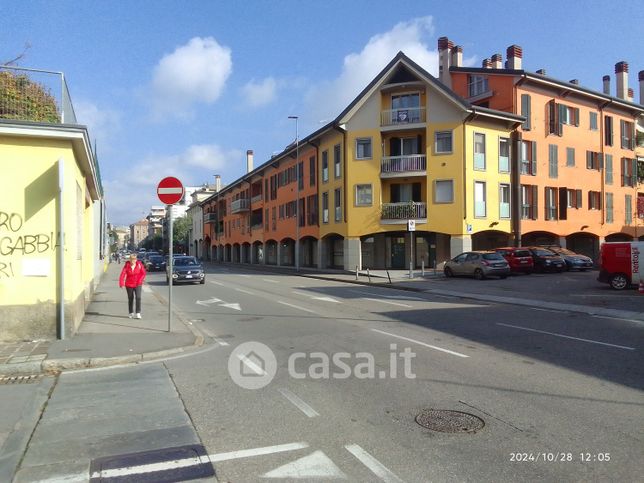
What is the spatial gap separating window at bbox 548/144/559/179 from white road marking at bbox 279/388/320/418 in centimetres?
3628

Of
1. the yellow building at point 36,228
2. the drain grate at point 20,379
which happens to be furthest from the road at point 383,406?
the yellow building at point 36,228

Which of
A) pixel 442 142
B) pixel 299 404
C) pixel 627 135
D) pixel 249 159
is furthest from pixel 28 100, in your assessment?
pixel 249 159

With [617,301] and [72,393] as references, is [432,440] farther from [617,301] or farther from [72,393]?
[617,301]

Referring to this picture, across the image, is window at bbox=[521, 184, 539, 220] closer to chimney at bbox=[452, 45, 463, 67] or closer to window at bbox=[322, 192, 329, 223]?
chimney at bbox=[452, 45, 463, 67]

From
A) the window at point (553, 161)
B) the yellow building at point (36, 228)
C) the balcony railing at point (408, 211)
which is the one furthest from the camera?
the window at point (553, 161)

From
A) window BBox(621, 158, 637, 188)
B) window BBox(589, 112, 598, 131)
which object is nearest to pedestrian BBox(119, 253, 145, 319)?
window BBox(589, 112, 598, 131)

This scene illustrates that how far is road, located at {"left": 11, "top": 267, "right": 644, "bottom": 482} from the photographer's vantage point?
4.11 metres

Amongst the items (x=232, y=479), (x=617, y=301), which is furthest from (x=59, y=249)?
(x=617, y=301)

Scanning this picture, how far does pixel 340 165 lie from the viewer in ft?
120

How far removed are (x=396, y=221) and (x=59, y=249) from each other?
26.4 m

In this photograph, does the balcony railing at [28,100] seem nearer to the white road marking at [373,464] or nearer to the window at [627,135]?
the white road marking at [373,464]

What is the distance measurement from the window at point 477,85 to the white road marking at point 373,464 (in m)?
37.6

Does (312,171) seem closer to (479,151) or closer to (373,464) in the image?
(479,151)

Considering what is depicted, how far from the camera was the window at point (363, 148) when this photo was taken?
1384 inches
